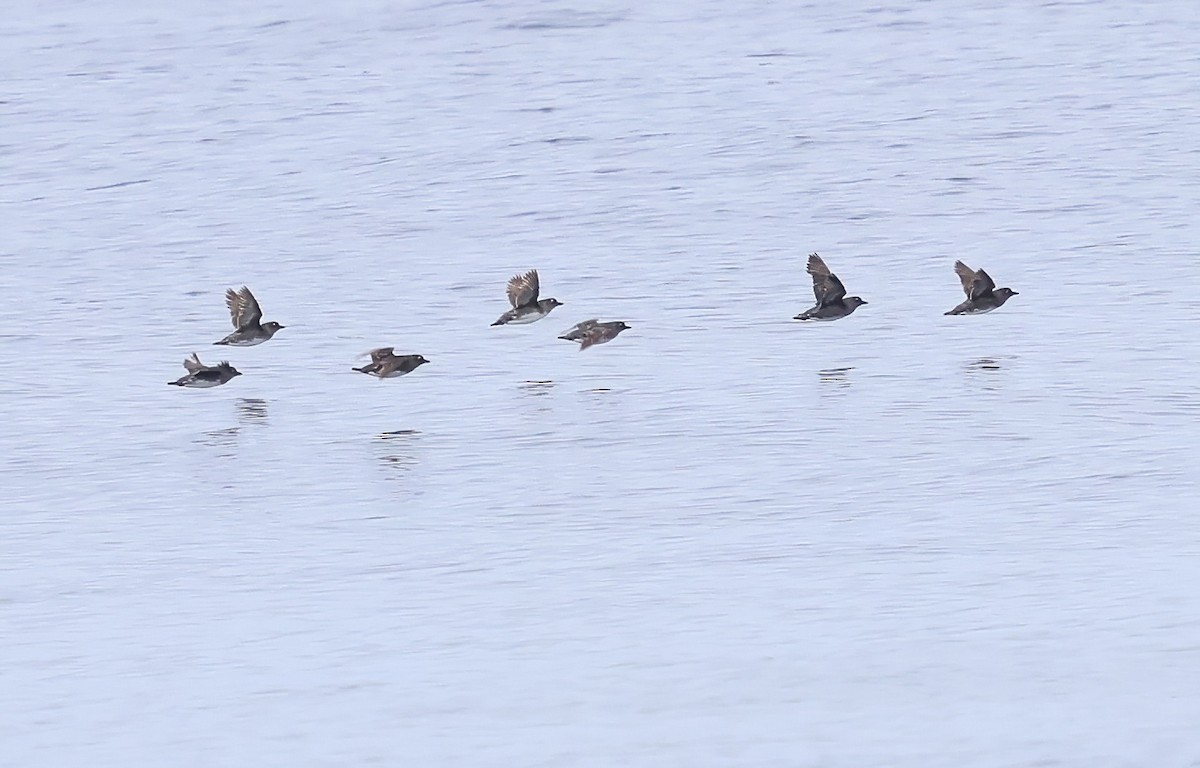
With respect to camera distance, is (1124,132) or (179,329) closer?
(179,329)

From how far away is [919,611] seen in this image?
48.4 ft

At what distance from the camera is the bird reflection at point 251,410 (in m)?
23.4

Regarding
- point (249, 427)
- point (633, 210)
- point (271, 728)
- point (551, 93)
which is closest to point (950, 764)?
point (271, 728)

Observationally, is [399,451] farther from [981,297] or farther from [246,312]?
[981,297]

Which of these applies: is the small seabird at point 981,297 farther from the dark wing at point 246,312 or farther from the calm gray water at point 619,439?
the dark wing at point 246,312

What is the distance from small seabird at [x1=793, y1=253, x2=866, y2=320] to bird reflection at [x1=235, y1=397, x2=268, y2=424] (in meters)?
6.88

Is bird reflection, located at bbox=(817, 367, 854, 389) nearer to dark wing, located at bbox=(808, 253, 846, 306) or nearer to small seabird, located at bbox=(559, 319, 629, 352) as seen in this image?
dark wing, located at bbox=(808, 253, 846, 306)

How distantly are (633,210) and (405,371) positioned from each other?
16.4 metres

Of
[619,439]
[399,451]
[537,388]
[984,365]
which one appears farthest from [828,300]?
[399,451]

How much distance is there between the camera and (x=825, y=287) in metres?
27.4

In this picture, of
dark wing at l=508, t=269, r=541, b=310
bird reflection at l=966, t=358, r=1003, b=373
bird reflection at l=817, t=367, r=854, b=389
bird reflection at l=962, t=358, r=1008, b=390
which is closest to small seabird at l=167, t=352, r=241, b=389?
dark wing at l=508, t=269, r=541, b=310

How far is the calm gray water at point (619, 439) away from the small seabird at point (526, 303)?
1.73 ft

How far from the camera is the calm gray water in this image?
13.2 m

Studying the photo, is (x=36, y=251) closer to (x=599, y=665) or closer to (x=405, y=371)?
(x=405, y=371)
